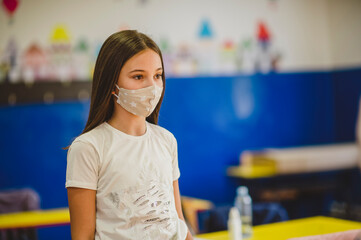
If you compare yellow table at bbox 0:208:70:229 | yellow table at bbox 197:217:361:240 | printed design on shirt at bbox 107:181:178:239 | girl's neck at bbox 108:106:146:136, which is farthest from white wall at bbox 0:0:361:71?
printed design on shirt at bbox 107:181:178:239

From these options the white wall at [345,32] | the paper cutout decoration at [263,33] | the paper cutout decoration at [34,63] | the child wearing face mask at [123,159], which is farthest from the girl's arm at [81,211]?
the white wall at [345,32]

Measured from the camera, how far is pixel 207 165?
6.03 meters

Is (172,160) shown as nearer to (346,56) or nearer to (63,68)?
(63,68)

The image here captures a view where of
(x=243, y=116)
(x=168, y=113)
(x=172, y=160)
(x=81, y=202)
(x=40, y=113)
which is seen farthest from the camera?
(x=243, y=116)

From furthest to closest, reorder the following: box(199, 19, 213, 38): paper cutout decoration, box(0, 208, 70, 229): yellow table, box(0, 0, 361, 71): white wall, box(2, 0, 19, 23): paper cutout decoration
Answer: box(199, 19, 213, 38): paper cutout decoration → box(0, 0, 361, 71): white wall → box(2, 0, 19, 23): paper cutout decoration → box(0, 208, 70, 229): yellow table

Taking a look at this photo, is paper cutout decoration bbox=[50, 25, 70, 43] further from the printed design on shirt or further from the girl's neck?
the printed design on shirt

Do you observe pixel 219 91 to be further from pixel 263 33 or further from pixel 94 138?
pixel 94 138

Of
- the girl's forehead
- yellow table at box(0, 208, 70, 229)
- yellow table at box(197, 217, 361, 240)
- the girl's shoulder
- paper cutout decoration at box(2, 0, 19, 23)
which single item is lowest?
yellow table at box(0, 208, 70, 229)

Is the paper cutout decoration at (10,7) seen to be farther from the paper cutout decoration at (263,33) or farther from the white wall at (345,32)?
the white wall at (345,32)

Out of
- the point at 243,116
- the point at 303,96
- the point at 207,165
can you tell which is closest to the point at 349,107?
the point at 303,96

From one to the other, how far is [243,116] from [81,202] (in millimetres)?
4958

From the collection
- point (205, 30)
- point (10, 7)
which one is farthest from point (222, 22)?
point (10, 7)

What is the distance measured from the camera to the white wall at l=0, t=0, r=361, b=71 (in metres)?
5.28

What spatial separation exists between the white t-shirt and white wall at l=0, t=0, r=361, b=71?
3619mm
